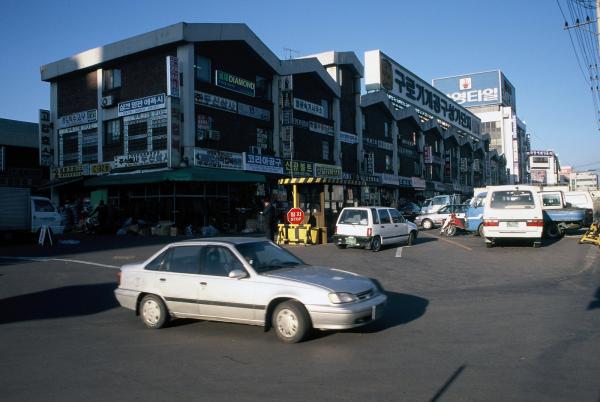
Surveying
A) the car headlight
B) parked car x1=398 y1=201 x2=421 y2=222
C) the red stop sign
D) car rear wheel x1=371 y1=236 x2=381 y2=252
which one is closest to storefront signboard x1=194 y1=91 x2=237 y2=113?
the red stop sign

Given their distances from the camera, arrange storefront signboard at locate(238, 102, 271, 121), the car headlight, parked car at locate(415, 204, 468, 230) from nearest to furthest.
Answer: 1. the car headlight
2. parked car at locate(415, 204, 468, 230)
3. storefront signboard at locate(238, 102, 271, 121)

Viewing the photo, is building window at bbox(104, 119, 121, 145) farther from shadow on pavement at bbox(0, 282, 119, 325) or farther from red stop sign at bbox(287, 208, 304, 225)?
shadow on pavement at bbox(0, 282, 119, 325)

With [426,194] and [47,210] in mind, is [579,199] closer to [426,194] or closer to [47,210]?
[47,210]

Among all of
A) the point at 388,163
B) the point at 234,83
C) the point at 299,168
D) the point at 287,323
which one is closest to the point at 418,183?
the point at 388,163

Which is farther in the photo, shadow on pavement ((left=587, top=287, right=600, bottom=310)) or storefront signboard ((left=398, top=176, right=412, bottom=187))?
storefront signboard ((left=398, top=176, right=412, bottom=187))

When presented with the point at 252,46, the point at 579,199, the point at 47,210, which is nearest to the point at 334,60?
the point at 252,46

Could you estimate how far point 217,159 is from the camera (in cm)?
2816

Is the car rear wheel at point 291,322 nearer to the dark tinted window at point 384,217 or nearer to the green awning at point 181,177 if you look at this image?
the dark tinted window at point 384,217

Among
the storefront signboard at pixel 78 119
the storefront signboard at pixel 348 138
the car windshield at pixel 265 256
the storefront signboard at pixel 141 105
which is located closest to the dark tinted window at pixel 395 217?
the car windshield at pixel 265 256

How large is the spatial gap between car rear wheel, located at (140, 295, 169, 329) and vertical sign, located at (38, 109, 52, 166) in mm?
30209

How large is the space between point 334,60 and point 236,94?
1302cm

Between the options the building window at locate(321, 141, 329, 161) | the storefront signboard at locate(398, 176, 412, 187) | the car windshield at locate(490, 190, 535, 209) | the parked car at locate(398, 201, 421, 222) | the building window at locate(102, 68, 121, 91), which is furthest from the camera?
the storefront signboard at locate(398, 176, 412, 187)

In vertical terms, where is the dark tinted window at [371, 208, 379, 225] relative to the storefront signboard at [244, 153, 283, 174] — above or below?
below

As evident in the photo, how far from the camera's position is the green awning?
25.0 m
